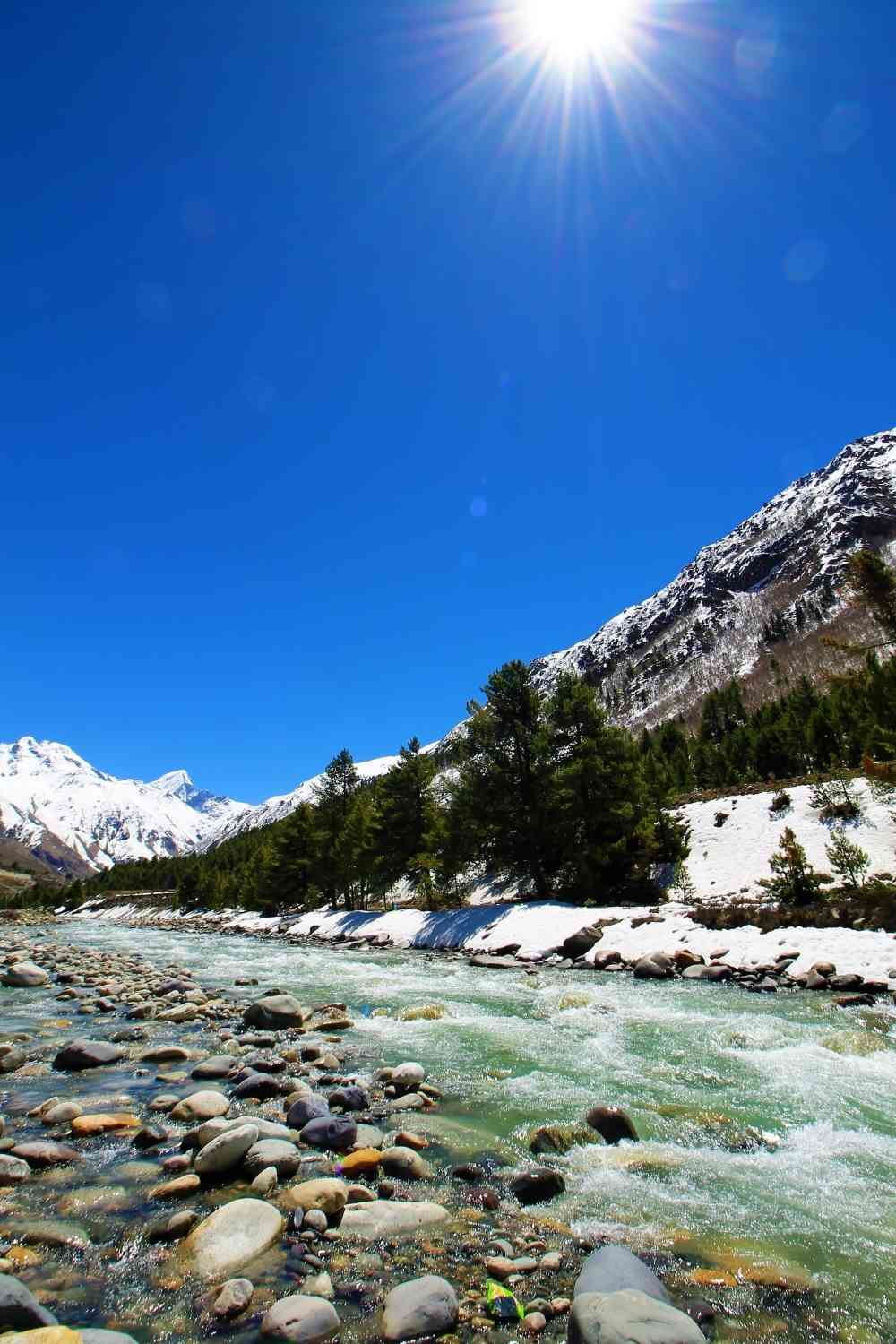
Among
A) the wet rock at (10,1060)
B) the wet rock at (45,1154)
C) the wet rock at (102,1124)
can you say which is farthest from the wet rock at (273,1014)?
the wet rock at (45,1154)

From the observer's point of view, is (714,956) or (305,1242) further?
(714,956)

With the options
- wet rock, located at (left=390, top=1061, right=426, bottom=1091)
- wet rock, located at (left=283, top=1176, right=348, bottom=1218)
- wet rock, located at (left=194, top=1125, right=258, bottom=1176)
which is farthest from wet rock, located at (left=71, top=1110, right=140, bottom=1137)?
wet rock, located at (left=390, top=1061, right=426, bottom=1091)

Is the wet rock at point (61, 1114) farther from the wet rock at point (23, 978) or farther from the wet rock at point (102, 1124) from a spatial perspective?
the wet rock at point (23, 978)

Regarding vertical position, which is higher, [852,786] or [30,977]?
[852,786]

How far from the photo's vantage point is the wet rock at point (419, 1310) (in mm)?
3936

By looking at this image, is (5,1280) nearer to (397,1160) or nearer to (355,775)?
(397,1160)

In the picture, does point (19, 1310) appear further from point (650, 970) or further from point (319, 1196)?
point (650, 970)

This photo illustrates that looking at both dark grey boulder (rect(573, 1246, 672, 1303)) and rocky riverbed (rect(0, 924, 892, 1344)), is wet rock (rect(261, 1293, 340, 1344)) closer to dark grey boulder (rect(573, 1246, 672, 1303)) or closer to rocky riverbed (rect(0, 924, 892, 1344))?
rocky riverbed (rect(0, 924, 892, 1344))

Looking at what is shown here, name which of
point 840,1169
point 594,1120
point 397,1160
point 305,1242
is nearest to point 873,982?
point 840,1169

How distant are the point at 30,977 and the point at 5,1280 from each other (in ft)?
60.7

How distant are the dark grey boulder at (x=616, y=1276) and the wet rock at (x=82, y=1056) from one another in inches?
341

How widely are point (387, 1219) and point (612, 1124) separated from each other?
310cm

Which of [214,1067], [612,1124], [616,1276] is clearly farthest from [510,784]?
[616,1276]

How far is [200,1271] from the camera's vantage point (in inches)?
181
